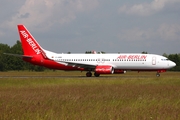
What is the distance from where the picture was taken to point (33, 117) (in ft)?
40.0

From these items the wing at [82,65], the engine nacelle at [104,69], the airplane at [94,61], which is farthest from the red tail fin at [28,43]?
the engine nacelle at [104,69]

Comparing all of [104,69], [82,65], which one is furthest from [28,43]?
[104,69]

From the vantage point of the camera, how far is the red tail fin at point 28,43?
5688 centimetres

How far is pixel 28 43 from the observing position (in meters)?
57.3

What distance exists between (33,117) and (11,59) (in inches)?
4359

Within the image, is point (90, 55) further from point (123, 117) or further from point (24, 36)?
point (123, 117)

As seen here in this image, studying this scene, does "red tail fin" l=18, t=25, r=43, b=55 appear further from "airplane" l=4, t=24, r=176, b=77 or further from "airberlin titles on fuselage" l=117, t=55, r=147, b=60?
"airberlin titles on fuselage" l=117, t=55, r=147, b=60

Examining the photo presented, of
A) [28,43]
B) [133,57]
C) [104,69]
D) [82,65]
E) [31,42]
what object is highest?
[31,42]

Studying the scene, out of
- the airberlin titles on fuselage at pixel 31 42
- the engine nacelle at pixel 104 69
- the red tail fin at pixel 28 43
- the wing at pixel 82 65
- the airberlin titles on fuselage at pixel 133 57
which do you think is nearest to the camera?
the engine nacelle at pixel 104 69

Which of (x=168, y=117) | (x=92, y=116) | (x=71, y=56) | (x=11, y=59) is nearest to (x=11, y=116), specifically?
(x=92, y=116)

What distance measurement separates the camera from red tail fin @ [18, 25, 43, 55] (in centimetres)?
5688

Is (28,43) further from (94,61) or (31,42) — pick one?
(94,61)

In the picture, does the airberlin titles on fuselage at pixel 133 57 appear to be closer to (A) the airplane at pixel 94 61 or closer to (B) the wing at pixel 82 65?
(A) the airplane at pixel 94 61

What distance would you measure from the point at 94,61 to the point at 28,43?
10.6 meters
